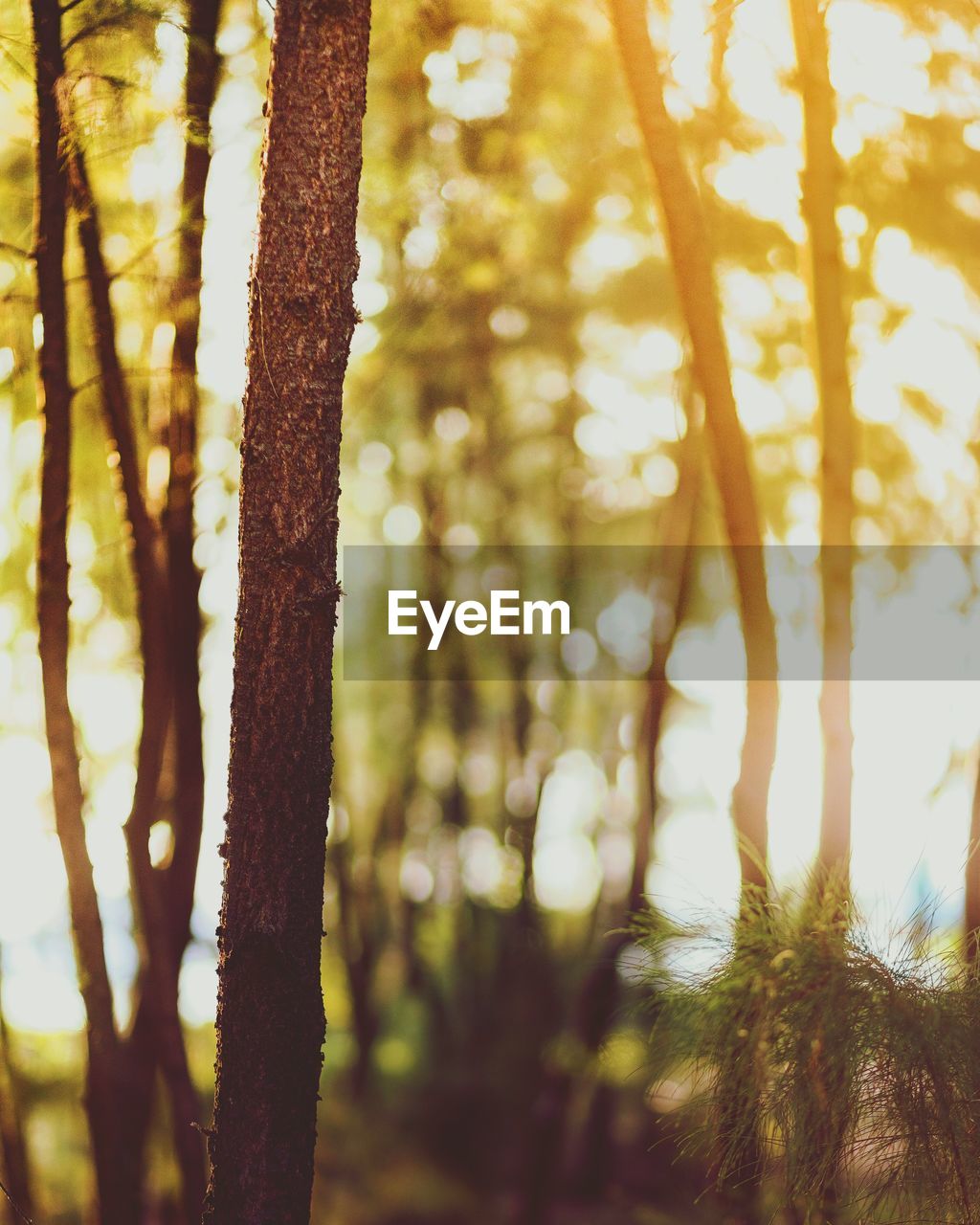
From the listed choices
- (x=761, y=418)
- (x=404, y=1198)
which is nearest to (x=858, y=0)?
(x=761, y=418)

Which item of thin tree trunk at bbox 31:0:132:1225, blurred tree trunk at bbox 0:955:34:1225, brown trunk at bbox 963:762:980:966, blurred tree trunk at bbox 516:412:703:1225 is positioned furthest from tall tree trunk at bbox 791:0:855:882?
blurred tree trunk at bbox 0:955:34:1225

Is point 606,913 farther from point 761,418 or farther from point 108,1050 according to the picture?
point 108,1050

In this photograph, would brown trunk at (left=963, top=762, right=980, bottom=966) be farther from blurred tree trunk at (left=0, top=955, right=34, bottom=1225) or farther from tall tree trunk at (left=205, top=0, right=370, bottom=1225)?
blurred tree trunk at (left=0, top=955, right=34, bottom=1225)

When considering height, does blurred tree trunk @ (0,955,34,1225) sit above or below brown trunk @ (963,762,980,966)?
below

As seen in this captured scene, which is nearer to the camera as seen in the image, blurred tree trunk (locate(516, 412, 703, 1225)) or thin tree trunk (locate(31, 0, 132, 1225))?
thin tree trunk (locate(31, 0, 132, 1225))

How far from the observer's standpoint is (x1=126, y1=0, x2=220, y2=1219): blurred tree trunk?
340cm

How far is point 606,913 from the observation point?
8.01 metres

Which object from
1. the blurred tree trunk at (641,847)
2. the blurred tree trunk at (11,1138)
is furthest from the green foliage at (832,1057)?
the blurred tree trunk at (11,1138)

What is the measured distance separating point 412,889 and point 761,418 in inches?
269

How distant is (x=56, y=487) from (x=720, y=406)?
2.21 m

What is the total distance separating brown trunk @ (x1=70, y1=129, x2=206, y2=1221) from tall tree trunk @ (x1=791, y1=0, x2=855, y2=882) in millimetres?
2457

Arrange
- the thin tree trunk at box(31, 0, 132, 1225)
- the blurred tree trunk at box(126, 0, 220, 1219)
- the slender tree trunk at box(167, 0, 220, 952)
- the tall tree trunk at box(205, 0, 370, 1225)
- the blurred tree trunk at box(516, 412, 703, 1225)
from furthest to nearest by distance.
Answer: the blurred tree trunk at box(516, 412, 703, 1225)
the blurred tree trunk at box(126, 0, 220, 1219)
the slender tree trunk at box(167, 0, 220, 952)
the thin tree trunk at box(31, 0, 132, 1225)
the tall tree trunk at box(205, 0, 370, 1225)

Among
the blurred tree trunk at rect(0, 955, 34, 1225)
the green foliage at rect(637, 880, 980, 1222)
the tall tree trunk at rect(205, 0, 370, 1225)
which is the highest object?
the tall tree trunk at rect(205, 0, 370, 1225)

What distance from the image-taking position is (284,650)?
89.5 inches
